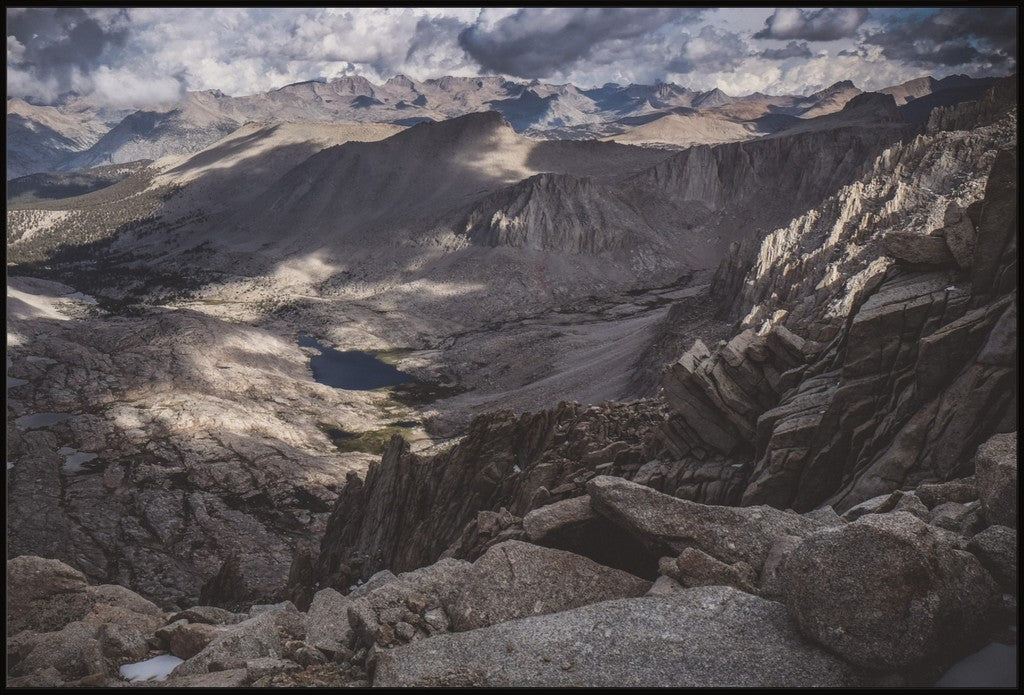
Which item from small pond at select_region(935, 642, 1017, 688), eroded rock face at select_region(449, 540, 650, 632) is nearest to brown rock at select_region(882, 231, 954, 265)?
small pond at select_region(935, 642, 1017, 688)

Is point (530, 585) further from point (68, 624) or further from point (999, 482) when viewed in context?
point (68, 624)

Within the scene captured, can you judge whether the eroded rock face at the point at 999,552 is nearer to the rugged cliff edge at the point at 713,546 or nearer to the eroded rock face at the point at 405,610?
the rugged cliff edge at the point at 713,546

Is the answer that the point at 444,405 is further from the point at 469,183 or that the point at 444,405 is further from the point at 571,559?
the point at 469,183

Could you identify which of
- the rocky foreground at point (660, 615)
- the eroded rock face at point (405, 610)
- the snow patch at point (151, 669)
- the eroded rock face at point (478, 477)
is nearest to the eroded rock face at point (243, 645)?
the rocky foreground at point (660, 615)

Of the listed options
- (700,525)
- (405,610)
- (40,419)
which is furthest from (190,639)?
(40,419)

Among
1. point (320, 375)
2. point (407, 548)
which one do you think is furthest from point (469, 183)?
point (407, 548)

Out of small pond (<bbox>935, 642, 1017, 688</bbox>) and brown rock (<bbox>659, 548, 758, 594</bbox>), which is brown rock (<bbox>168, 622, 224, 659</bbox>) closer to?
brown rock (<bbox>659, 548, 758, 594</bbox>)
